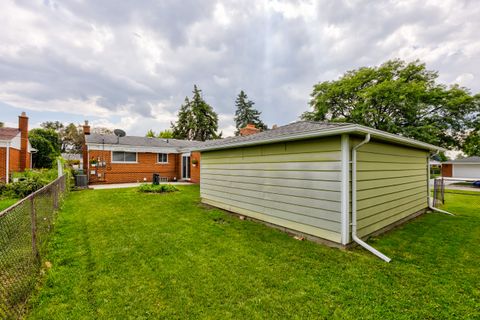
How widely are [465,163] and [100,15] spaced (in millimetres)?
33949

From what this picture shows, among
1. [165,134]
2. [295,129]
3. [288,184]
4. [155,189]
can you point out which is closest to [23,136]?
[155,189]

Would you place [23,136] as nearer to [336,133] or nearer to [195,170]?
[195,170]

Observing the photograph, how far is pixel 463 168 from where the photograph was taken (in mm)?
23328

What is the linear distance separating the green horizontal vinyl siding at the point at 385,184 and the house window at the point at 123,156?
15081 mm

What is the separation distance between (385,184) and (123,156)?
50.6 feet

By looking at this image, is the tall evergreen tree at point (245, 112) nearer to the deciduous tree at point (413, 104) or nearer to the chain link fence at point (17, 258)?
the deciduous tree at point (413, 104)

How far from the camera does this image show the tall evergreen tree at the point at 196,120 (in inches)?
1382

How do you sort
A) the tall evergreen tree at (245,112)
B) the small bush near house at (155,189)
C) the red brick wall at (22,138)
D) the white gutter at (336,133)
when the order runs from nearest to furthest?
the white gutter at (336,133) → the small bush near house at (155,189) → the red brick wall at (22,138) → the tall evergreen tree at (245,112)

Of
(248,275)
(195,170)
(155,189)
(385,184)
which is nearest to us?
(248,275)

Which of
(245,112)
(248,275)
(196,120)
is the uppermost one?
(245,112)

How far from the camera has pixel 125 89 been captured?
1462cm

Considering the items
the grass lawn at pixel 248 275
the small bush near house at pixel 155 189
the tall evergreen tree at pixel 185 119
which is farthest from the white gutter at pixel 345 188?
the tall evergreen tree at pixel 185 119

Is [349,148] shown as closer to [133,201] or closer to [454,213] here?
[454,213]

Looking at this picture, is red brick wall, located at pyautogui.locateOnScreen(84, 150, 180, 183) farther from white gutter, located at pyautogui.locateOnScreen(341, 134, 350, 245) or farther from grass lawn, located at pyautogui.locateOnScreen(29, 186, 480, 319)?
white gutter, located at pyautogui.locateOnScreen(341, 134, 350, 245)
